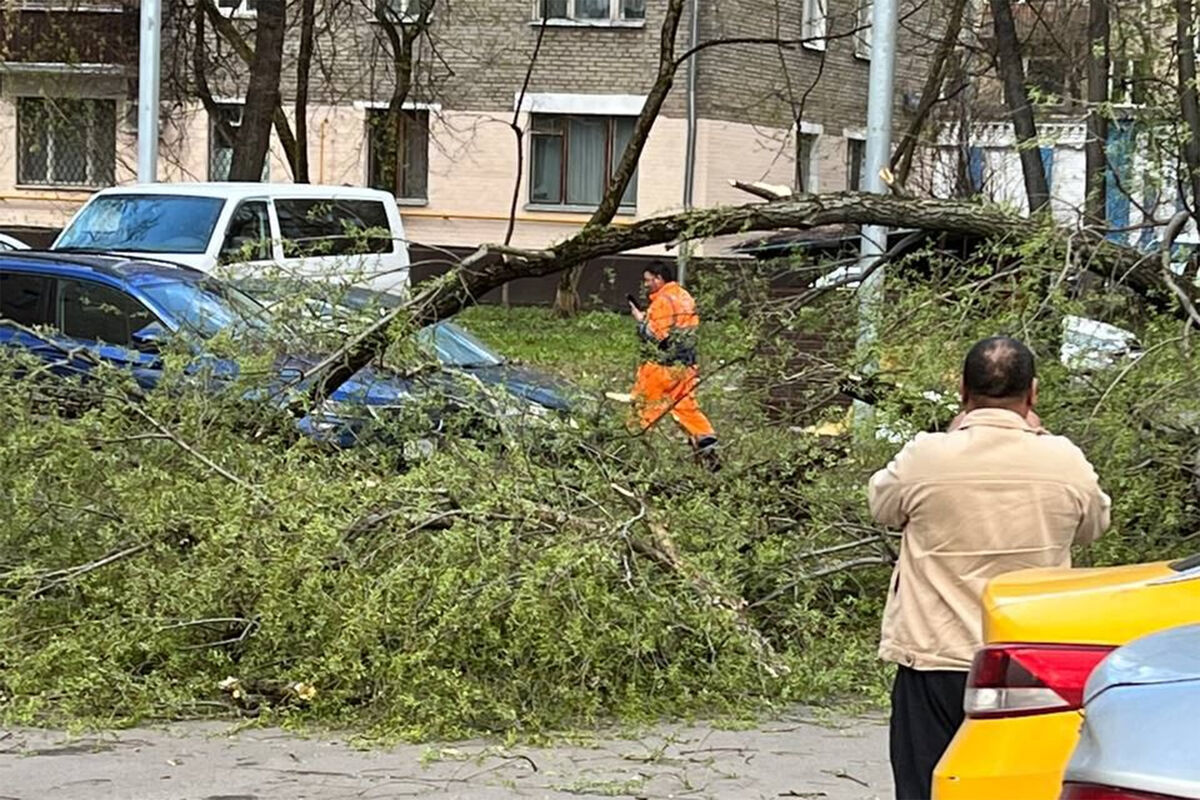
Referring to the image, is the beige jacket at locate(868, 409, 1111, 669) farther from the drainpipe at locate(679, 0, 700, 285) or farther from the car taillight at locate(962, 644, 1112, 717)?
the drainpipe at locate(679, 0, 700, 285)

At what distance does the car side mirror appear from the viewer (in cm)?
835

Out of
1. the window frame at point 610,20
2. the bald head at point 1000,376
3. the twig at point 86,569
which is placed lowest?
the twig at point 86,569

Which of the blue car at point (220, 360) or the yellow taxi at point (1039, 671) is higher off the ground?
the blue car at point (220, 360)

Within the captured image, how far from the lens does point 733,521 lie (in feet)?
24.9

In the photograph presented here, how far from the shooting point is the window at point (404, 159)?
30016mm

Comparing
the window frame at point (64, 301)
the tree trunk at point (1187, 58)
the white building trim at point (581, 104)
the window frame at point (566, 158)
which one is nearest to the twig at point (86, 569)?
the window frame at point (64, 301)

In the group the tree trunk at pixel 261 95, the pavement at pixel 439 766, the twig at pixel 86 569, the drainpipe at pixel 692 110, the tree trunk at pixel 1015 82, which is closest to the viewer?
the pavement at pixel 439 766

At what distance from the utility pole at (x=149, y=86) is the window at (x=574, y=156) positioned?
12.2 meters

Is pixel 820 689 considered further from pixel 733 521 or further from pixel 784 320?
pixel 784 320

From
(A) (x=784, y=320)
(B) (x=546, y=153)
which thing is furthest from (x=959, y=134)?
(A) (x=784, y=320)

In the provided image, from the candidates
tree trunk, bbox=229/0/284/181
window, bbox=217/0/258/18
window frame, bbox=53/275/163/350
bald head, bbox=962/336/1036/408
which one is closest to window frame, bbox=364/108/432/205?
window, bbox=217/0/258/18

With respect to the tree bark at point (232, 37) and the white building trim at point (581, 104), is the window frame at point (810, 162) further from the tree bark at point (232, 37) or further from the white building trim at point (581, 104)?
the tree bark at point (232, 37)

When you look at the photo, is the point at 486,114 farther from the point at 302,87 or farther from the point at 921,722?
the point at 921,722

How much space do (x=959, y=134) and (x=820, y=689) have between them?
2233 cm
